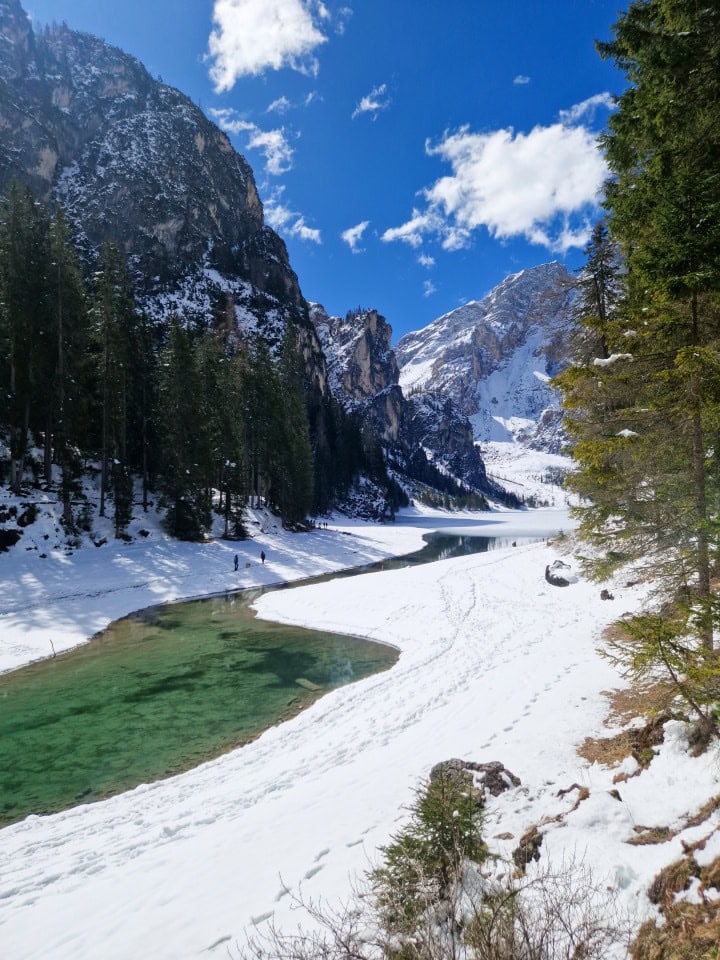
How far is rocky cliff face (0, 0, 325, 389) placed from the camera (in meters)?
91.5

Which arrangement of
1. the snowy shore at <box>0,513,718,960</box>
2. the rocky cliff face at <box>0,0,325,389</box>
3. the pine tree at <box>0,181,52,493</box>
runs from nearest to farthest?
the snowy shore at <box>0,513,718,960</box> < the pine tree at <box>0,181,52,493</box> < the rocky cliff face at <box>0,0,325,389</box>

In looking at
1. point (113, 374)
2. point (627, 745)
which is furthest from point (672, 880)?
point (113, 374)

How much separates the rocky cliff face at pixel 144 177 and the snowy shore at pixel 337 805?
81.7 metres

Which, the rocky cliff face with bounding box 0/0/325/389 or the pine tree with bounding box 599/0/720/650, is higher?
the rocky cliff face with bounding box 0/0/325/389

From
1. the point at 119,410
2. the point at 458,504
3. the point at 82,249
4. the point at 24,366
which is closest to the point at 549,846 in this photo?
the point at 24,366

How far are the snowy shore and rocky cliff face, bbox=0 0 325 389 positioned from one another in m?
81.7

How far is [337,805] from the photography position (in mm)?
7121

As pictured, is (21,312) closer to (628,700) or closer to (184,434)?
(184,434)

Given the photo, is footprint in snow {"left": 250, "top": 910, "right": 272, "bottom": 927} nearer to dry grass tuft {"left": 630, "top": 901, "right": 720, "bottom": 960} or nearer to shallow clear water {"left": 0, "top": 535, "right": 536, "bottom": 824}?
dry grass tuft {"left": 630, "top": 901, "right": 720, "bottom": 960}

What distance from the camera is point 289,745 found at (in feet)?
33.1

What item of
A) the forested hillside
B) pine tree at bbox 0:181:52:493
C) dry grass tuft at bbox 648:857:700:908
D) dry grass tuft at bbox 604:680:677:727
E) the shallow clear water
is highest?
pine tree at bbox 0:181:52:493

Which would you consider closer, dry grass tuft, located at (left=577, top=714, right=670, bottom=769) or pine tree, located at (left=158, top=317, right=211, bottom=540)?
dry grass tuft, located at (left=577, top=714, right=670, bottom=769)

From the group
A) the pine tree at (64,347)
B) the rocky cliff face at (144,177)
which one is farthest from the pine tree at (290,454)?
the rocky cliff face at (144,177)

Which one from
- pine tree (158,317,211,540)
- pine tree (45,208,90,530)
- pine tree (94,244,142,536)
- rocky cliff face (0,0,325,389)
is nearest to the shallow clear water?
pine tree (94,244,142,536)
